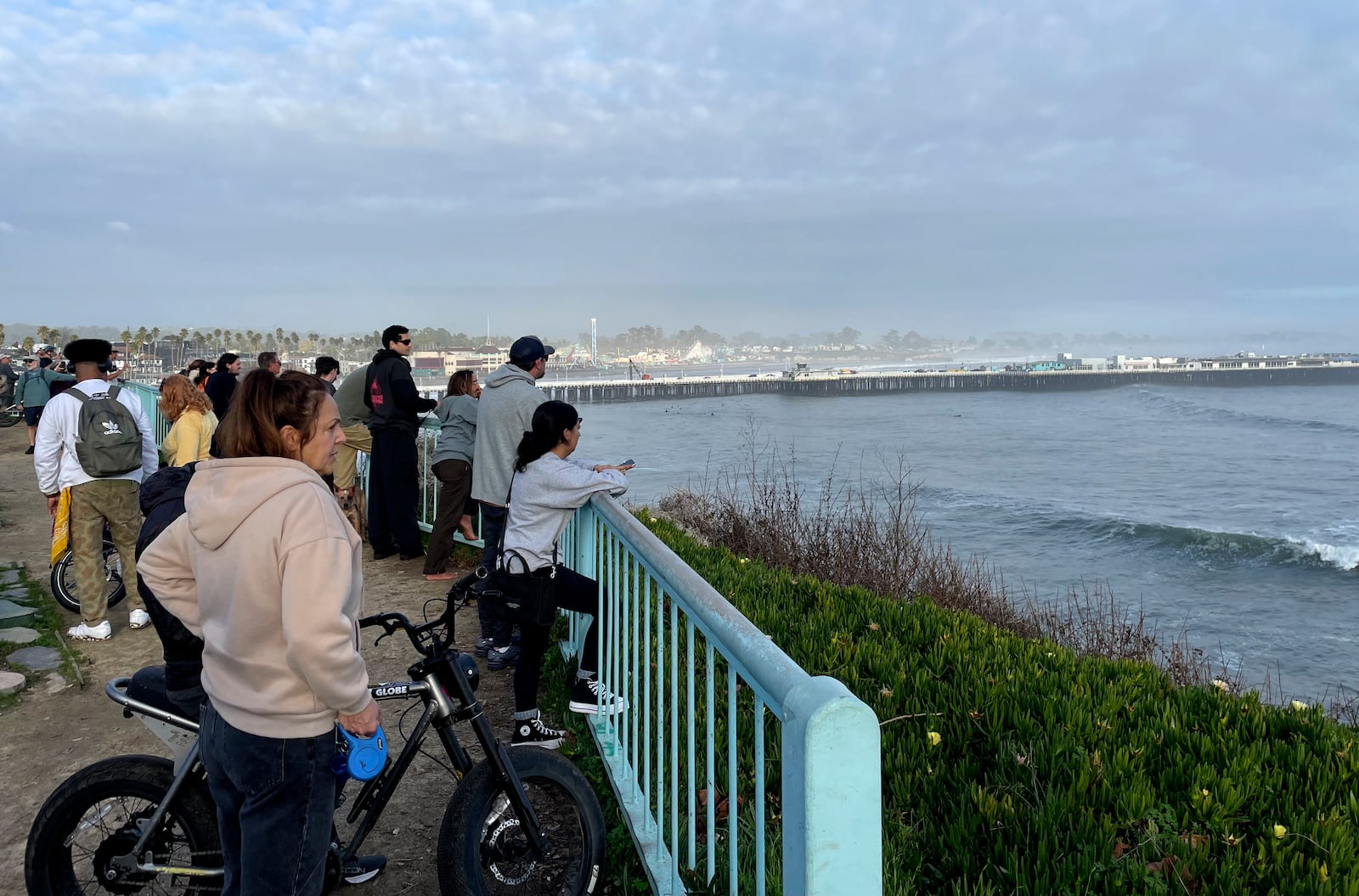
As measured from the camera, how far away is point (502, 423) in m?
6.04

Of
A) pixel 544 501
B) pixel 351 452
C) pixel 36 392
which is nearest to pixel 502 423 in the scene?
pixel 544 501

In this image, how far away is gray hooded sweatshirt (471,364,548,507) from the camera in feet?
19.7

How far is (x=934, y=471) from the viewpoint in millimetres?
47094

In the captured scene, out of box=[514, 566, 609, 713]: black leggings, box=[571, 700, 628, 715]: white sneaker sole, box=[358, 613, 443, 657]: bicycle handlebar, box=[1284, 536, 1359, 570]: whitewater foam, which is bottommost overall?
box=[1284, 536, 1359, 570]: whitewater foam

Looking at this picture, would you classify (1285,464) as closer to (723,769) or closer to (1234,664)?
(1234,664)

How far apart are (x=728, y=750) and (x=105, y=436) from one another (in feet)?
16.5

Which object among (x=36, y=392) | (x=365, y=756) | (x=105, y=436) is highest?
(x=36, y=392)

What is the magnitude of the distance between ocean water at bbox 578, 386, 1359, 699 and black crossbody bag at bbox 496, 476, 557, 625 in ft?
32.2

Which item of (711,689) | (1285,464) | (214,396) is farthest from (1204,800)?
(1285,464)

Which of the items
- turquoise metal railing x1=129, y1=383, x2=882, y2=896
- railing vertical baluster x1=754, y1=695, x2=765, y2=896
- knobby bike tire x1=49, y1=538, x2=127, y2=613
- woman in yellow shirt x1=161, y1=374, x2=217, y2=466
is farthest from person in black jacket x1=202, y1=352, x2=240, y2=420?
railing vertical baluster x1=754, y1=695, x2=765, y2=896

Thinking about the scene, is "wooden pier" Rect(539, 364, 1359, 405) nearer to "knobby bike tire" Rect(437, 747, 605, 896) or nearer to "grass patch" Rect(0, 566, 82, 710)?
"grass patch" Rect(0, 566, 82, 710)

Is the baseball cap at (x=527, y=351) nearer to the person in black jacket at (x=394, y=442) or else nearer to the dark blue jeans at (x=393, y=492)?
the person in black jacket at (x=394, y=442)

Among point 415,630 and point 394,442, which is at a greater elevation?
point 394,442

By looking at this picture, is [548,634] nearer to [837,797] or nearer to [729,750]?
[729,750]
